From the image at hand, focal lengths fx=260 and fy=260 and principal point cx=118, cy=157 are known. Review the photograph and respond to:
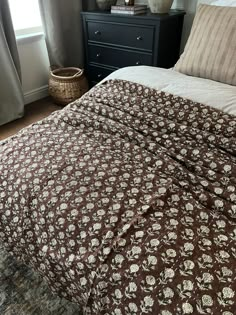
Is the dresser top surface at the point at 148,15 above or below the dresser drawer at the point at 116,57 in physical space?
above

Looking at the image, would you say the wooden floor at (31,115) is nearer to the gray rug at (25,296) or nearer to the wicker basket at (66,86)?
the wicker basket at (66,86)

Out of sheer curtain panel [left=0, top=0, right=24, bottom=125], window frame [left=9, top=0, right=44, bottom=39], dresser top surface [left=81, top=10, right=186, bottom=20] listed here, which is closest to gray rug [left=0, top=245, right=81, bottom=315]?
sheer curtain panel [left=0, top=0, right=24, bottom=125]

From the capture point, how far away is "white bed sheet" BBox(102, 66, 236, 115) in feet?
4.02

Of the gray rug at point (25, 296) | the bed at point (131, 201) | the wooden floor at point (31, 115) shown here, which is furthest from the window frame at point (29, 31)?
the gray rug at point (25, 296)

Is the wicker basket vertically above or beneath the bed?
beneath

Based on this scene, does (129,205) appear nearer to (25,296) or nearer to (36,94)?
(25,296)

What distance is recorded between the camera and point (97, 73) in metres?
2.68

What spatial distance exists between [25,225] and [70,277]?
0.82 ft

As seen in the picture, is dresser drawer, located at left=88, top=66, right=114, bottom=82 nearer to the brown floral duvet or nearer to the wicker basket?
the wicker basket

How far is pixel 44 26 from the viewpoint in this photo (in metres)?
2.54

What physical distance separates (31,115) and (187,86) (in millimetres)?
1769

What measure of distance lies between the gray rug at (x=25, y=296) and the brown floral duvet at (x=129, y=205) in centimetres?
21

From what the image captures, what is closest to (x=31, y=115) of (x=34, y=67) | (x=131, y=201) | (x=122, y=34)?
(x=34, y=67)

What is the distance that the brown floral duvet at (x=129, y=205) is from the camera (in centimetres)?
62
